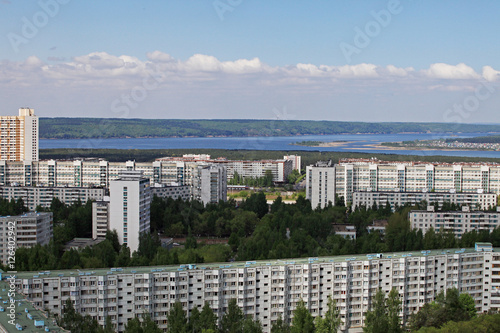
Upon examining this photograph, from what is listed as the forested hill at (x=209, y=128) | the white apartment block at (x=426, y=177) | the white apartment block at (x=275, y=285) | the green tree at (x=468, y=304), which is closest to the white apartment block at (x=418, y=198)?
the white apartment block at (x=426, y=177)

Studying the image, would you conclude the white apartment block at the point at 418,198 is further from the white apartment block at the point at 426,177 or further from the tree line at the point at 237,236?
the white apartment block at the point at 426,177

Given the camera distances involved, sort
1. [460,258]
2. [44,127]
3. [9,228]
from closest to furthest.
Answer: [460,258] < [9,228] < [44,127]

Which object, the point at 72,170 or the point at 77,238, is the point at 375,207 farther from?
the point at 72,170

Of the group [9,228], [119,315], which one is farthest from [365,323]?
[9,228]

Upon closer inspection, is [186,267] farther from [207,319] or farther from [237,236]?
[237,236]

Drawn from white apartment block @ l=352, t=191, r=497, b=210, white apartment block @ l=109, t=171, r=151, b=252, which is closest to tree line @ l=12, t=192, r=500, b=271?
white apartment block @ l=109, t=171, r=151, b=252

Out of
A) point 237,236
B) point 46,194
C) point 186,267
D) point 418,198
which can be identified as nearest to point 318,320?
point 186,267
